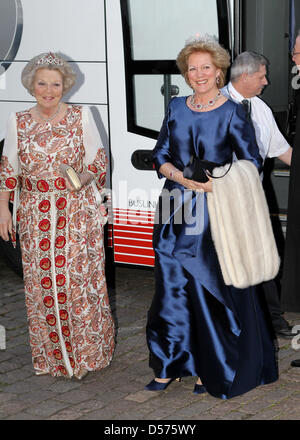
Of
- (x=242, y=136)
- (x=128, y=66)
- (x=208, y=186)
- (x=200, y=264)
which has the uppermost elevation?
(x=128, y=66)

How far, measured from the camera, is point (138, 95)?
6102 millimetres

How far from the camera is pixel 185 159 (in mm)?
4477

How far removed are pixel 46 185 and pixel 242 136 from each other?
1.19 m

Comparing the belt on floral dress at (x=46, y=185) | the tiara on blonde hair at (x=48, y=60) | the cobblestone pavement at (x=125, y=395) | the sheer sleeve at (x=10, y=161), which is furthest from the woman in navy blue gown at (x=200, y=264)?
the sheer sleeve at (x=10, y=161)

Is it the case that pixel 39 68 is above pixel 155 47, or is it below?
below

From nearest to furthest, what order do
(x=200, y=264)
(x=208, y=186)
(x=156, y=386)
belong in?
(x=208, y=186) → (x=200, y=264) → (x=156, y=386)

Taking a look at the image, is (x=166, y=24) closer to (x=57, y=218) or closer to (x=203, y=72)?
(x=203, y=72)

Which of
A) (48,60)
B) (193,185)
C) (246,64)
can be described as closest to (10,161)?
(48,60)

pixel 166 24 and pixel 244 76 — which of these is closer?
pixel 244 76

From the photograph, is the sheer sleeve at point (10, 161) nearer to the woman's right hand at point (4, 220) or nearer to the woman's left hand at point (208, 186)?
the woman's right hand at point (4, 220)

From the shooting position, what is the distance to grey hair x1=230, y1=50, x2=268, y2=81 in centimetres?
537

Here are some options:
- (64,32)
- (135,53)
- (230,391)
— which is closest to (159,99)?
(135,53)

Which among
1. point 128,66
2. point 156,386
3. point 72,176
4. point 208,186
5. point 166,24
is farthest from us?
point 128,66
